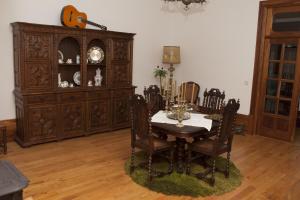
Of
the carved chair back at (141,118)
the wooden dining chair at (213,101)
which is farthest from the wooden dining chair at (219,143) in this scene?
the wooden dining chair at (213,101)

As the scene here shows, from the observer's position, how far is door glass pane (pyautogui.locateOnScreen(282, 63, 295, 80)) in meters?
4.93

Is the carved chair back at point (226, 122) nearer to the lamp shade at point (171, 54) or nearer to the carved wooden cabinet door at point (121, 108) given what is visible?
the carved wooden cabinet door at point (121, 108)

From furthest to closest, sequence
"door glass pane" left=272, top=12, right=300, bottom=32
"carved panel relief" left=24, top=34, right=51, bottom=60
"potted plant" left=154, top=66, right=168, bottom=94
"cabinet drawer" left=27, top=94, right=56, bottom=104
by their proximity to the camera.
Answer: "potted plant" left=154, top=66, right=168, bottom=94 → "door glass pane" left=272, top=12, right=300, bottom=32 → "cabinet drawer" left=27, top=94, right=56, bottom=104 → "carved panel relief" left=24, top=34, right=51, bottom=60

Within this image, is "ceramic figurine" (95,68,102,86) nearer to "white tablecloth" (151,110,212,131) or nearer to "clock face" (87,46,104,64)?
"clock face" (87,46,104,64)

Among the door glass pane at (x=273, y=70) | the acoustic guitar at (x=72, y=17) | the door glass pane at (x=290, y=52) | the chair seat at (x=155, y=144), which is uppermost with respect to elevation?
the acoustic guitar at (x=72, y=17)

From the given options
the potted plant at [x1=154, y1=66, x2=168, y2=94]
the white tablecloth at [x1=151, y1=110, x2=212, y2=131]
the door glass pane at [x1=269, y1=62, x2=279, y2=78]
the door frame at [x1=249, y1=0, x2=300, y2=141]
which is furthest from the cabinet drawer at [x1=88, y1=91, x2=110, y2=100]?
the door glass pane at [x1=269, y1=62, x2=279, y2=78]

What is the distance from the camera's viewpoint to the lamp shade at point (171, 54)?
233 inches

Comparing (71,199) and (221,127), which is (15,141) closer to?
(71,199)

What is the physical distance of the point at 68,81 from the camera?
196 inches

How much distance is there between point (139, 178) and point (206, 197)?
0.84 m

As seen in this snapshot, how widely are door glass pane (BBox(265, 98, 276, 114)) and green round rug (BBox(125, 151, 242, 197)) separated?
2067 mm

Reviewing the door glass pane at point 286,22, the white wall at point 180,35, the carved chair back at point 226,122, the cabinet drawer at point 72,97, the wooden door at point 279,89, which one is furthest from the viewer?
the wooden door at point 279,89

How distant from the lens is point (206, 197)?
2947 mm

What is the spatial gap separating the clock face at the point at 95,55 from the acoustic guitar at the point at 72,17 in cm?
48
